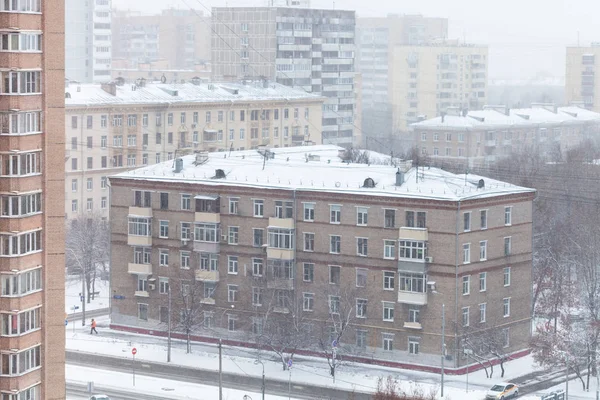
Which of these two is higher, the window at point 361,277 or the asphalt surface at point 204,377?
the window at point 361,277

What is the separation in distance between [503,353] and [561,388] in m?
3.29

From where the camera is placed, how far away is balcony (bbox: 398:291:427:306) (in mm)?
45469

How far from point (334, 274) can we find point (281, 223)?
92.3 inches

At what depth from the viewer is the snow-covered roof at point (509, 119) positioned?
94.7 m

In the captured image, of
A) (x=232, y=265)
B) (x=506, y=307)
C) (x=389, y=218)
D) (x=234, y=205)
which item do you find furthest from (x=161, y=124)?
(x=506, y=307)

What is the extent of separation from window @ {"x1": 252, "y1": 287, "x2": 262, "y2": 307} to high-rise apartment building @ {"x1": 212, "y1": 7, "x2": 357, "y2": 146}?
1889 inches

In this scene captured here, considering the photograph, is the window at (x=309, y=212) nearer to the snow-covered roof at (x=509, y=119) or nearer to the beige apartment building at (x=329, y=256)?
the beige apartment building at (x=329, y=256)

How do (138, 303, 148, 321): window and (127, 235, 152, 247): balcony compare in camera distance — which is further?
(138, 303, 148, 321): window

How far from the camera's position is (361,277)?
4688 cm

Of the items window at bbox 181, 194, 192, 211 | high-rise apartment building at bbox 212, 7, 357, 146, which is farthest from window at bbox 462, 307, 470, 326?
high-rise apartment building at bbox 212, 7, 357, 146

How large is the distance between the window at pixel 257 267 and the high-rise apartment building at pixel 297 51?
4743cm

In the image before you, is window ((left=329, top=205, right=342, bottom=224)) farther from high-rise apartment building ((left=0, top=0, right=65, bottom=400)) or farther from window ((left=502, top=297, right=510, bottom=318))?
high-rise apartment building ((left=0, top=0, right=65, bottom=400))

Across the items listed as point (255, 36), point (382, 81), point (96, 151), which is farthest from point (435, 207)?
point (382, 81)

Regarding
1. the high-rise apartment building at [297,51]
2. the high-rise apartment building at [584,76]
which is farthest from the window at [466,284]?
the high-rise apartment building at [584,76]
